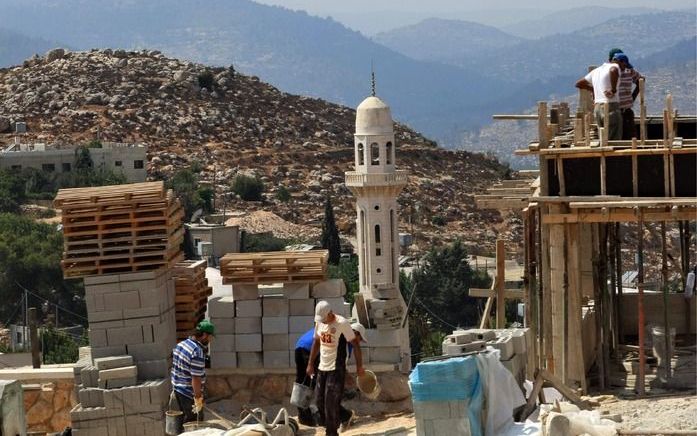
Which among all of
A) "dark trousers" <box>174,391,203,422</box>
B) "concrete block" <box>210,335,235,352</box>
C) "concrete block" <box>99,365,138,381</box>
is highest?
"concrete block" <box>210,335,235,352</box>

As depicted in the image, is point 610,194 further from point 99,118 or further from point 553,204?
point 99,118

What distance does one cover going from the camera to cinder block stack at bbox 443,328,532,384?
1162 centimetres

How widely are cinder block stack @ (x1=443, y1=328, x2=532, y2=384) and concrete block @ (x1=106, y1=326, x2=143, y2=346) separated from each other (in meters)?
3.47

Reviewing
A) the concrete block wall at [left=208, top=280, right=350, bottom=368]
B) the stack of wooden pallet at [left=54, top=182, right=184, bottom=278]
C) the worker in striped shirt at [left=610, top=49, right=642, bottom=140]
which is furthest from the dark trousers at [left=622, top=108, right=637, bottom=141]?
the stack of wooden pallet at [left=54, top=182, right=184, bottom=278]

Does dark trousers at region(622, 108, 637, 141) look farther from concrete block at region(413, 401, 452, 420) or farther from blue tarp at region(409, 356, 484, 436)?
concrete block at region(413, 401, 452, 420)

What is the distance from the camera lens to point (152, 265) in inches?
570

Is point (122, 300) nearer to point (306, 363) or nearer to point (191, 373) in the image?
point (191, 373)

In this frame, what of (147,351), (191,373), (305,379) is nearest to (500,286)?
(147,351)

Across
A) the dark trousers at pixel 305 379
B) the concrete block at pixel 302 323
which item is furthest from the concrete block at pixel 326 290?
the dark trousers at pixel 305 379

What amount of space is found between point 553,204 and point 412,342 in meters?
30.3

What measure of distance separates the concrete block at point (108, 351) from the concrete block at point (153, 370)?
0.71ft

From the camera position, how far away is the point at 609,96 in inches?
608

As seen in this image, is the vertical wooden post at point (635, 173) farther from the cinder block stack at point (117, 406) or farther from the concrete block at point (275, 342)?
the cinder block stack at point (117, 406)

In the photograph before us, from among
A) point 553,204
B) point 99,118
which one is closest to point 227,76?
point 99,118
